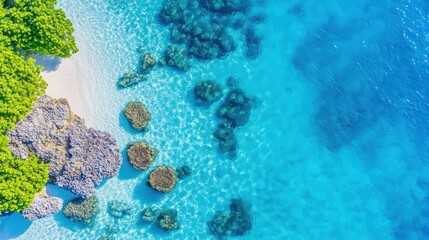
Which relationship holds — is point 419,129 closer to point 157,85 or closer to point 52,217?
point 157,85

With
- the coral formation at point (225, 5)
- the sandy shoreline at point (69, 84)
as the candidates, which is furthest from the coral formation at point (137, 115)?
the coral formation at point (225, 5)

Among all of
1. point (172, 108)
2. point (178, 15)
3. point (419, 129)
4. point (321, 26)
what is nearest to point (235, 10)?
point (178, 15)

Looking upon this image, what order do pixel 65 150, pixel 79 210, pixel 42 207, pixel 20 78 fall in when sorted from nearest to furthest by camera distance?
pixel 20 78 → pixel 42 207 → pixel 65 150 → pixel 79 210

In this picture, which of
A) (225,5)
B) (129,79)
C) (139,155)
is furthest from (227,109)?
(225,5)

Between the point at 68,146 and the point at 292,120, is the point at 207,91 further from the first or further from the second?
the point at 68,146

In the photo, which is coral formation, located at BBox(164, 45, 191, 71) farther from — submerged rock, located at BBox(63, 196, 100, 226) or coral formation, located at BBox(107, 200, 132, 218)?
submerged rock, located at BBox(63, 196, 100, 226)

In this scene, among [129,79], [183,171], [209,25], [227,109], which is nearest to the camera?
[183,171]

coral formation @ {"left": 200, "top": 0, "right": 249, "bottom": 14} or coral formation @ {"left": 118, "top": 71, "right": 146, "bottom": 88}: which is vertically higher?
coral formation @ {"left": 200, "top": 0, "right": 249, "bottom": 14}

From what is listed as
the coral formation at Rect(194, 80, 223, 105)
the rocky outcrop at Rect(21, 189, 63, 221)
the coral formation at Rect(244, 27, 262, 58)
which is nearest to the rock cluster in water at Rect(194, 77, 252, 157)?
the coral formation at Rect(194, 80, 223, 105)
